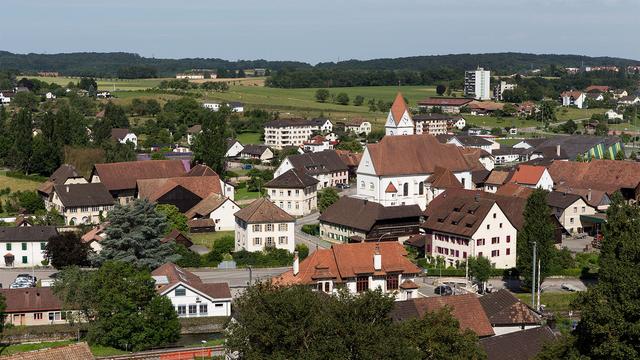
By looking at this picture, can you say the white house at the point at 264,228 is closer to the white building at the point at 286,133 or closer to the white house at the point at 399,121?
the white house at the point at 399,121

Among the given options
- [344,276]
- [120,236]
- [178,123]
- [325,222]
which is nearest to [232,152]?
[178,123]

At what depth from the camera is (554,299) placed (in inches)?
1574

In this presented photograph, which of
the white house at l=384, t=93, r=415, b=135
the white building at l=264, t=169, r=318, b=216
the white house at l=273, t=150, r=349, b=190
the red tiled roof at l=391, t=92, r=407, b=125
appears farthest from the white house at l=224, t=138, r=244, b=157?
the white building at l=264, t=169, r=318, b=216

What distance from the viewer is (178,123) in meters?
111

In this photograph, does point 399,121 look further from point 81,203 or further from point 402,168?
point 81,203

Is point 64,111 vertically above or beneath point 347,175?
above

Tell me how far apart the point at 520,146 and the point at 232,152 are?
103ft

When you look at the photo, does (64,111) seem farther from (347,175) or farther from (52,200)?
(347,175)

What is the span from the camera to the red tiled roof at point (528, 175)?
61750 millimetres

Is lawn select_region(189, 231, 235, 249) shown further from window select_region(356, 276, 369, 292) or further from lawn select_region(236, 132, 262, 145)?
lawn select_region(236, 132, 262, 145)

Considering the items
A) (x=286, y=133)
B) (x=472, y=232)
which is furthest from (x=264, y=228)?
(x=286, y=133)

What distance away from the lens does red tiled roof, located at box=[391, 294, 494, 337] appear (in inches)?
1177

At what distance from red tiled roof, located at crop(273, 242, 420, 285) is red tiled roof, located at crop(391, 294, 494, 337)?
306 inches

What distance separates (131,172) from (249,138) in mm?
46087
